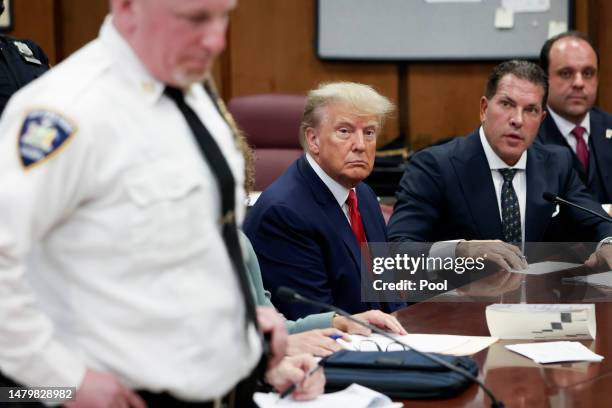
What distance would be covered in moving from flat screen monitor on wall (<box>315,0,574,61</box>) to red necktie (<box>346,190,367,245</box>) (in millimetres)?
2937

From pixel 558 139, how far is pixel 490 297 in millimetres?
1853

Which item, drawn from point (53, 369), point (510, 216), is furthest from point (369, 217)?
point (53, 369)

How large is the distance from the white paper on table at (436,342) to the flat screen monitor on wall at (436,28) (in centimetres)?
362

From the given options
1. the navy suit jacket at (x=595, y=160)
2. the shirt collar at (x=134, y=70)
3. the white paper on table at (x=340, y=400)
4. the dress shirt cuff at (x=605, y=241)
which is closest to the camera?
the shirt collar at (x=134, y=70)

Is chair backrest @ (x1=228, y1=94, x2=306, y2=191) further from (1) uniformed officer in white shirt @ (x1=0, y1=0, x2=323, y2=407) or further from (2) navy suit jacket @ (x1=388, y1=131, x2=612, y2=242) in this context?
(1) uniformed officer in white shirt @ (x1=0, y1=0, x2=323, y2=407)

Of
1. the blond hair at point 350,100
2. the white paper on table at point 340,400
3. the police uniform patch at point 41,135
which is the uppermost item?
the police uniform patch at point 41,135

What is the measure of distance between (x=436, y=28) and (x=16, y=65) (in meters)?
3.73

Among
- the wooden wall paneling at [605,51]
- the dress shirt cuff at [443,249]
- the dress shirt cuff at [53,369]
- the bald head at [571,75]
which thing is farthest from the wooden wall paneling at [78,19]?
the dress shirt cuff at [53,369]

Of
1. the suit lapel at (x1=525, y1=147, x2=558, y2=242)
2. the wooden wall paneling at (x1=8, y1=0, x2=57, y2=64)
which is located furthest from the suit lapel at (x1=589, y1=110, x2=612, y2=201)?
the wooden wall paneling at (x1=8, y1=0, x2=57, y2=64)

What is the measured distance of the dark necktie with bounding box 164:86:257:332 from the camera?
138 cm

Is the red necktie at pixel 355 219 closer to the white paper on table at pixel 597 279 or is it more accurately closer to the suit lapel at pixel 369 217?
the suit lapel at pixel 369 217

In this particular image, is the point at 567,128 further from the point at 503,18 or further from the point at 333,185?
the point at 333,185

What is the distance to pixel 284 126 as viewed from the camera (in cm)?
521

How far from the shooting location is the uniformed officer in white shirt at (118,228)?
1271 millimetres
